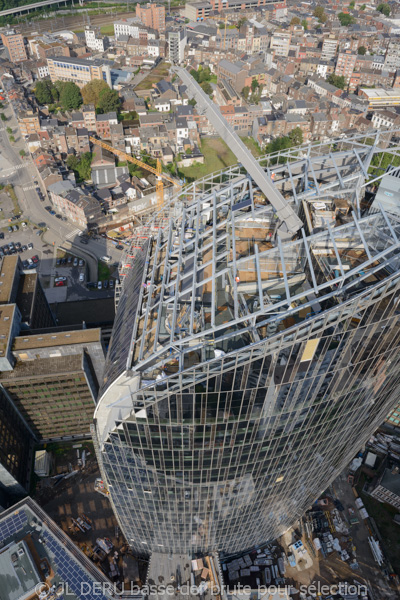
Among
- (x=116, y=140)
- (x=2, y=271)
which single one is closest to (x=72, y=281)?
(x=2, y=271)

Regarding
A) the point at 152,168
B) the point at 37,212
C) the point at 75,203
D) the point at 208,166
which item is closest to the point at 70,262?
the point at 75,203

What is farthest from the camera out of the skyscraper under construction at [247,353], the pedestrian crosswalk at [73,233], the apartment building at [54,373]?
the pedestrian crosswalk at [73,233]

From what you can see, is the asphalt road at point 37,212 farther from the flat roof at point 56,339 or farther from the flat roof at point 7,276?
the flat roof at point 56,339

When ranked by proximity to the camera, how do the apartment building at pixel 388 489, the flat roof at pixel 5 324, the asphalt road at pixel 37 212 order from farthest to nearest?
the asphalt road at pixel 37 212
the apartment building at pixel 388 489
the flat roof at pixel 5 324

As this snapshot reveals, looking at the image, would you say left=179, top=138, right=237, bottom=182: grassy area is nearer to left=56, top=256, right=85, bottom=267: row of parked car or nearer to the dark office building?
left=56, top=256, right=85, bottom=267: row of parked car

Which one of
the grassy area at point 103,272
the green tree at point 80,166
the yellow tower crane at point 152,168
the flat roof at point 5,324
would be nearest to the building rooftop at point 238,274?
the flat roof at point 5,324

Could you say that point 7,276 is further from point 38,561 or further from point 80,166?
point 80,166

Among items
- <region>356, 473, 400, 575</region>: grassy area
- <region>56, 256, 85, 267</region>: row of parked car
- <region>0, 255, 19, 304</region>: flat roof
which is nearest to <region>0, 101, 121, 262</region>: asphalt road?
<region>56, 256, 85, 267</region>: row of parked car
